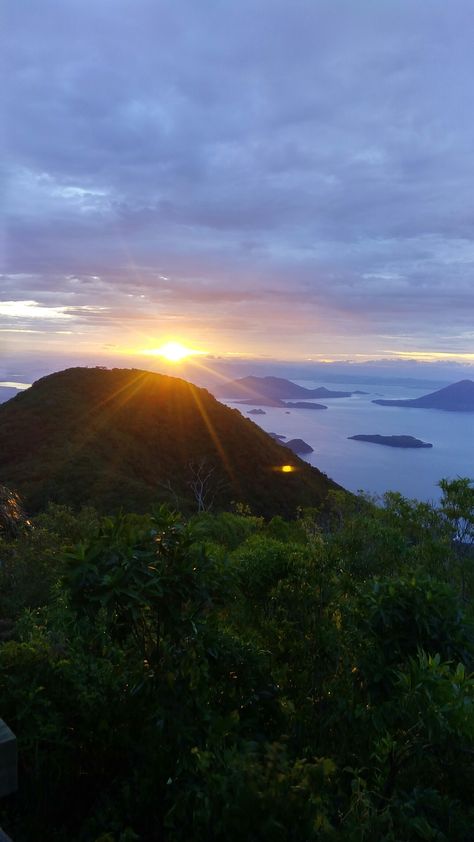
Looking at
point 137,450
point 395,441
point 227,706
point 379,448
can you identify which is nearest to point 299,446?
point 379,448

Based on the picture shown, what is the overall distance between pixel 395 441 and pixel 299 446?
29999mm

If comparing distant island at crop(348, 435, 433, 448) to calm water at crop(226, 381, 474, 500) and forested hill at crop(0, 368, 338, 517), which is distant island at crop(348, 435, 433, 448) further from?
forested hill at crop(0, 368, 338, 517)

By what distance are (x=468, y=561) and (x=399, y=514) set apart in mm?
1866

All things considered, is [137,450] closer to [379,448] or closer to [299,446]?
[299,446]

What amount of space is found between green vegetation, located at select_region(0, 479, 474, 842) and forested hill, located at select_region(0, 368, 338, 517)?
27.1 meters

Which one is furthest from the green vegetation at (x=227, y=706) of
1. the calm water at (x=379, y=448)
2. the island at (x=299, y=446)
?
the island at (x=299, y=446)

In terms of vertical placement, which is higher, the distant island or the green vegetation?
the green vegetation

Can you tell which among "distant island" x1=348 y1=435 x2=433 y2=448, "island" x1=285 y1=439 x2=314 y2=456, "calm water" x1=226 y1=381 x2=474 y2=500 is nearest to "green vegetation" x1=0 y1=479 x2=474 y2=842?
"calm water" x1=226 y1=381 x2=474 y2=500

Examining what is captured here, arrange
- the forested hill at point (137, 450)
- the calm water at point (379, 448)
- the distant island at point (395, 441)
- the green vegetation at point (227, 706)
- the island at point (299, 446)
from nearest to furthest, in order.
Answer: the green vegetation at point (227, 706), the forested hill at point (137, 450), the calm water at point (379, 448), the island at point (299, 446), the distant island at point (395, 441)

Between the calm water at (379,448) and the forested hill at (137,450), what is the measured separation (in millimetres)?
10052

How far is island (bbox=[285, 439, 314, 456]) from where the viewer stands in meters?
107

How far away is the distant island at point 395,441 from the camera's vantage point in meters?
125

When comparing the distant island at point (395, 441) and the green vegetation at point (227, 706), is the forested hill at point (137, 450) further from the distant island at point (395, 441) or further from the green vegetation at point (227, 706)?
the distant island at point (395, 441)

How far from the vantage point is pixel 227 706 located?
4.06m
